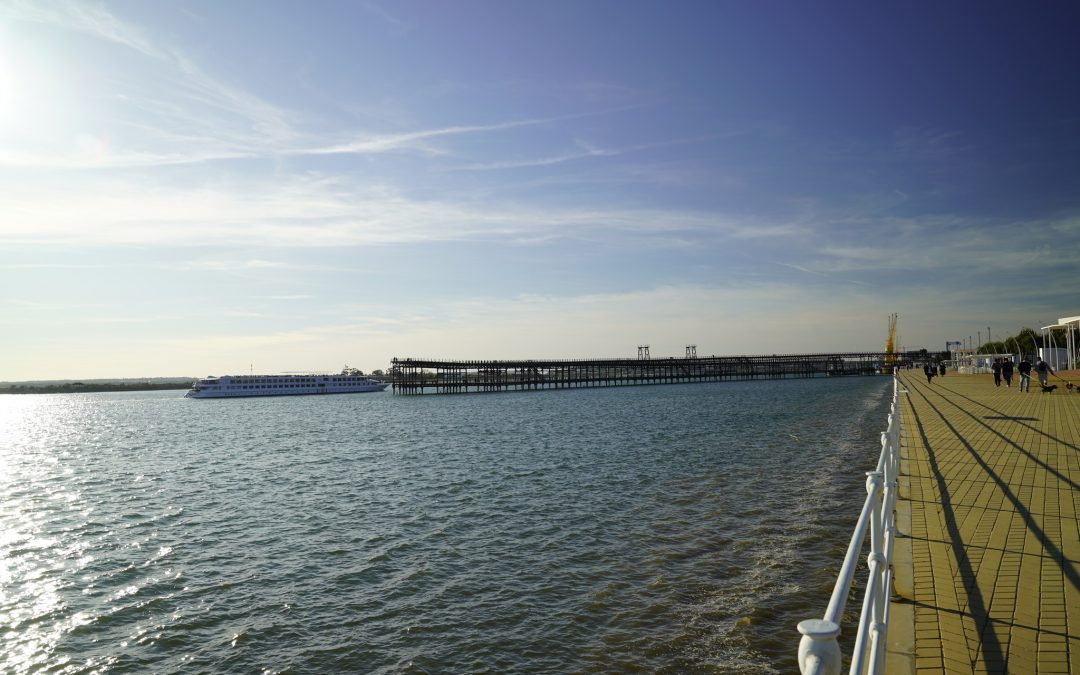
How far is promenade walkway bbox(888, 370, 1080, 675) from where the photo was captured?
450cm

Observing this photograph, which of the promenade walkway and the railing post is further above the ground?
the railing post

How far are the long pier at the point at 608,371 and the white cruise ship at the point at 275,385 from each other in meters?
9.48

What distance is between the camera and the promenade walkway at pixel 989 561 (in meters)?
4.50

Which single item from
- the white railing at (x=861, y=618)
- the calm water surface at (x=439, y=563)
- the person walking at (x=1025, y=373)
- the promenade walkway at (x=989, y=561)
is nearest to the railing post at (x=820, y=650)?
the white railing at (x=861, y=618)

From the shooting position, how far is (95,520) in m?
15.5

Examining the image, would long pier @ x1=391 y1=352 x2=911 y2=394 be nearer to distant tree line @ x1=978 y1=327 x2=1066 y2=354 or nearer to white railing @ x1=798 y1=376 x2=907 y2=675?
distant tree line @ x1=978 y1=327 x2=1066 y2=354

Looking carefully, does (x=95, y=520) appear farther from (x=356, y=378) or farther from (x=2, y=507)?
(x=356, y=378)

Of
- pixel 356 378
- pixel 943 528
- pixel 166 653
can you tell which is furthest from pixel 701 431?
pixel 356 378

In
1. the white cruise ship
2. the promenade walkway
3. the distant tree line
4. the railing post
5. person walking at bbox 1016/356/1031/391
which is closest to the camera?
the railing post

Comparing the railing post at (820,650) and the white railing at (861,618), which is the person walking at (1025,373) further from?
the railing post at (820,650)

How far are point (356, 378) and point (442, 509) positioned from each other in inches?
4861

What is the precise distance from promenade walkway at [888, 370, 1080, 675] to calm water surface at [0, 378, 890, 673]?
1521 millimetres

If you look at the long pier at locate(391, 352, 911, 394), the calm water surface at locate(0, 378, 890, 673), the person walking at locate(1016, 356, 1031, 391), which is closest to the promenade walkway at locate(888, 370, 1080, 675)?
the calm water surface at locate(0, 378, 890, 673)

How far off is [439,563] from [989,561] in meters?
7.55
